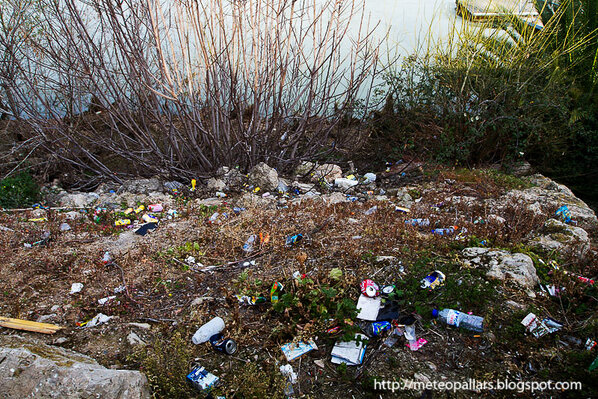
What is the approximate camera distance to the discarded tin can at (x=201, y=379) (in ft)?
6.04

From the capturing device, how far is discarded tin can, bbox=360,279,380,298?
233cm

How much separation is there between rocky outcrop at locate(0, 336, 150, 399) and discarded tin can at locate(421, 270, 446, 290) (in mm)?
1656

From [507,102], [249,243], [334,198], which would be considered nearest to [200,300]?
[249,243]

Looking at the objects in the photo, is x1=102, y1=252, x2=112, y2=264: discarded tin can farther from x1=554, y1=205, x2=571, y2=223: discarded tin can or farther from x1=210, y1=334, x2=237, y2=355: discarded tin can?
x1=554, y1=205, x2=571, y2=223: discarded tin can

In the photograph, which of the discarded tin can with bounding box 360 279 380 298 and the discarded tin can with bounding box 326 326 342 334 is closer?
the discarded tin can with bounding box 326 326 342 334

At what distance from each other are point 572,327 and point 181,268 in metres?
2.52

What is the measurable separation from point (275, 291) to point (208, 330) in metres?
0.47

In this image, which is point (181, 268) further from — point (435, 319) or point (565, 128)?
point (565, 128)

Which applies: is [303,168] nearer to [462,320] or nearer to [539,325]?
[462,320]

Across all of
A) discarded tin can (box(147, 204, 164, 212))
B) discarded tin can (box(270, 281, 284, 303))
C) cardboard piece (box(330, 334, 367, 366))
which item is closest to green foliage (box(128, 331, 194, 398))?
discarded tin can (box(270, 281, 284, 303))

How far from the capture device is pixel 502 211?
145 inches

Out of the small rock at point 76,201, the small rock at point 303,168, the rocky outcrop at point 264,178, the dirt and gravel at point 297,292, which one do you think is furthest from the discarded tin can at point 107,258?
the small rock at point 303,168

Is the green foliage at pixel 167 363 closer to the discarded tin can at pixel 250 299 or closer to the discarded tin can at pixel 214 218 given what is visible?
the discarded tin can at pixel 250 299

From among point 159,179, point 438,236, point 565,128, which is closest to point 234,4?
point 159,179
